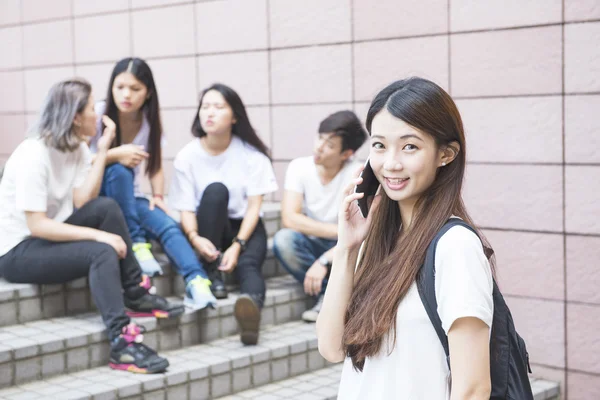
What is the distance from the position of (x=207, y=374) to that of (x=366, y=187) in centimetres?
227

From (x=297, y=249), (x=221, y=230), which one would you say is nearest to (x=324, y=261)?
(x=297, y=249)

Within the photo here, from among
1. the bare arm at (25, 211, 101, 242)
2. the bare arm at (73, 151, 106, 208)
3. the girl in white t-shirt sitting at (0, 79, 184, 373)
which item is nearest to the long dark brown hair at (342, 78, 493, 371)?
the girl in white t-shirt sitting at (0, 79, 184, 373)

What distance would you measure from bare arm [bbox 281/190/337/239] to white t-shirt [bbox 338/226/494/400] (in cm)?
287

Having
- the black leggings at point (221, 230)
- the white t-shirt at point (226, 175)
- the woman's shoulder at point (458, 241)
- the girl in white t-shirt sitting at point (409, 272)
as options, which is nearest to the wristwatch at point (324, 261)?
the black leggings at point (221, 230)

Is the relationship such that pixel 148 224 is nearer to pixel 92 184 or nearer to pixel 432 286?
pixel 92 184

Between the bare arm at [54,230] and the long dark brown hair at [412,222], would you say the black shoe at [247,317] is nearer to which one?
the bare arm at [54,230]

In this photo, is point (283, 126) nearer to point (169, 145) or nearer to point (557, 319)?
Answer: point (169, 145)

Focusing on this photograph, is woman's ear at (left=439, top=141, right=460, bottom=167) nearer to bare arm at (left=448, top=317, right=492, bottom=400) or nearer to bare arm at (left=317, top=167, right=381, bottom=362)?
bare arm at (left=317, top=167, right=381, bottom=362)

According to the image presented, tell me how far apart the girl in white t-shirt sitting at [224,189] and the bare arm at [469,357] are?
2894mm

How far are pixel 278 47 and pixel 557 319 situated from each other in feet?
8.22

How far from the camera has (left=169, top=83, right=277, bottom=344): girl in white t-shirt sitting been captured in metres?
4.58

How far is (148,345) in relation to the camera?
4055 millimetres

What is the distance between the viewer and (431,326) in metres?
1.66

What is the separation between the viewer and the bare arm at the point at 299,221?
15.3 feet
